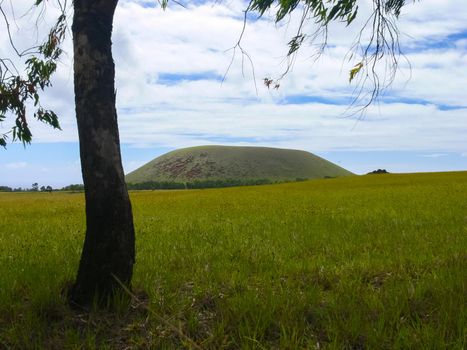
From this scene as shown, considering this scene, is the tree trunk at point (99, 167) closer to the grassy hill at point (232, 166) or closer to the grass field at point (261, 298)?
the grass field at point (261, 298)

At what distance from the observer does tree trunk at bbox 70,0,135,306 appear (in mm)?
4266

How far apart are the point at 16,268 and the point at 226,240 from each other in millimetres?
4318

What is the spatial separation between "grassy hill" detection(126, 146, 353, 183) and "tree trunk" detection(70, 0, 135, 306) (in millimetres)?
158647

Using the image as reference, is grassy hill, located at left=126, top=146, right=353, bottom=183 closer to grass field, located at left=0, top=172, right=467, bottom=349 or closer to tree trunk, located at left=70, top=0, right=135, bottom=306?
grass field, located at left=0, top=172, right=467, bottom=349

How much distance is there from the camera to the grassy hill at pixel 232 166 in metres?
170

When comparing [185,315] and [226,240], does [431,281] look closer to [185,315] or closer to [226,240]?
[185,315]

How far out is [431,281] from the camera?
5.23 meters

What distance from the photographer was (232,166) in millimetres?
175500

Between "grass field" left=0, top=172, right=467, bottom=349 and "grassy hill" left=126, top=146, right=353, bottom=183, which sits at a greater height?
"grassy hill" left=126, top=146, right=353, bottom=183

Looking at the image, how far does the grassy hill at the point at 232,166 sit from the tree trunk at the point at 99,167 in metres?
159

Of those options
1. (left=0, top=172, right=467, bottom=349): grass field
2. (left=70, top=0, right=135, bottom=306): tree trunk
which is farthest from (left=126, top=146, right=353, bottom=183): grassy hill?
(left=70, top=0, right=135, bottom=306): tree trunk

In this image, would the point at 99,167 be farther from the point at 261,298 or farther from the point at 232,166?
the point at 232,166

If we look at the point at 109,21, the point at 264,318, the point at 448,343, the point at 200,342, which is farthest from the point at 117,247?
the point at 448,343

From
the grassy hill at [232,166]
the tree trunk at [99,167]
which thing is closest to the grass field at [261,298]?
the tree trunk at [99,167]
